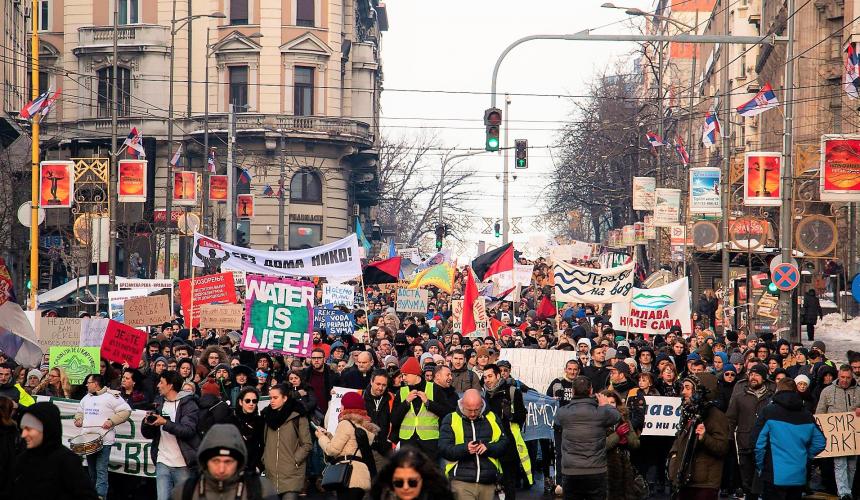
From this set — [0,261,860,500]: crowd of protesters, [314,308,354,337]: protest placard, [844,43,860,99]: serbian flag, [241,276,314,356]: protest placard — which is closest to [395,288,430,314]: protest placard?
[314,308,354,337]: protest placard

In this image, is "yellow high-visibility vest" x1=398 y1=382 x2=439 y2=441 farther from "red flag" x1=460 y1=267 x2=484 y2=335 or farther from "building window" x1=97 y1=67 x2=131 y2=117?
"building window" x1=97 y1=67 x2=131 y2=117

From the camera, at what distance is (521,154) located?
32344mm

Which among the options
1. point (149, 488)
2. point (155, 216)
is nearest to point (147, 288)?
point (149, 488)

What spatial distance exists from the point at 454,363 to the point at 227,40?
50980mm

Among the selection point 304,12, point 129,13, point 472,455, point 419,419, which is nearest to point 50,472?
point 472,455

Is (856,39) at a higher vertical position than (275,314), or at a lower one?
higher

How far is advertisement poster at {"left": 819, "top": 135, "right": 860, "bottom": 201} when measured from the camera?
29.3m

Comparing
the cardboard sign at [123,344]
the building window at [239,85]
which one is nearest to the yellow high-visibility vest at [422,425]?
the cardboard sign at [123,344]

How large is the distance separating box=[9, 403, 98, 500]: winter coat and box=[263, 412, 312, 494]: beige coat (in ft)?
13.1

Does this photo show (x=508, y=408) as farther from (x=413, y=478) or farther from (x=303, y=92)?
(x=303, y=92)

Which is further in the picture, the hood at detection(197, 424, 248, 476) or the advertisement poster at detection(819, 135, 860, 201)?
the advertisement poster at detection(819, 135, 860, 201)

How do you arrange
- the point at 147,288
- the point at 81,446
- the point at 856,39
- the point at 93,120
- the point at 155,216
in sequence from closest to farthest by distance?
the point at 81,446 → the point at 147,288 → the point at 856,39 → the point at 155,216 → the point at 93,120

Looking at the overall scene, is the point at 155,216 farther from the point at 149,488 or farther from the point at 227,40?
the point at 149,488

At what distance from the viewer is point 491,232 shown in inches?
3824
